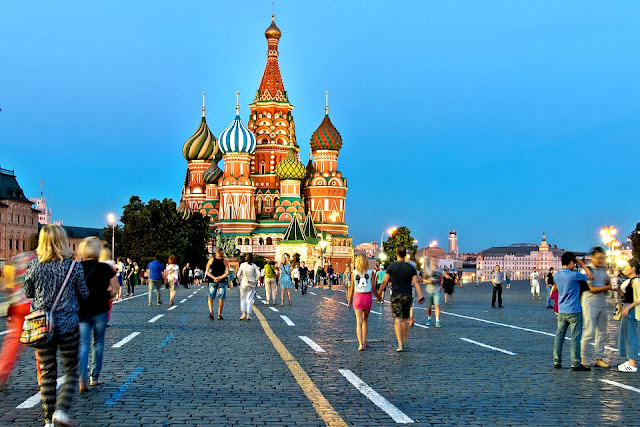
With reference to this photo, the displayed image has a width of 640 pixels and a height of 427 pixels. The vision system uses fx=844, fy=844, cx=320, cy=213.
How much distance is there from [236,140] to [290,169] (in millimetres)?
8399

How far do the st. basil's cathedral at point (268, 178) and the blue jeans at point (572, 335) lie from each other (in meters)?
97.7

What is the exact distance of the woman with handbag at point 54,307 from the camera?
285 inches

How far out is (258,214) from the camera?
392 feet

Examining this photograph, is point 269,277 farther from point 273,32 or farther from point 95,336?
point 273,32

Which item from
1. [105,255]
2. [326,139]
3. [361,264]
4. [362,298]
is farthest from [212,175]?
[105,255]

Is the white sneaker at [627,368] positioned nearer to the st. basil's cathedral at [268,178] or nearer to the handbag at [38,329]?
the handbag at [38,329]

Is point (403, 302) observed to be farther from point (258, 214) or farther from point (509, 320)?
point (258, 214)

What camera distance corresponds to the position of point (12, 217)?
111 metres

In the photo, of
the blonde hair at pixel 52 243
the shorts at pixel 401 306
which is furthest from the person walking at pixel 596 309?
the blonde hair at pixel 52 243

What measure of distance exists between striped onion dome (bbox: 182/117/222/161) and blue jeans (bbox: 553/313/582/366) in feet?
369

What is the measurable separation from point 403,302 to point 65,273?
24.9 feet

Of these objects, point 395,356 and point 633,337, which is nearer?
point 633,337

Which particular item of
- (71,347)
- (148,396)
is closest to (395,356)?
(148,396)

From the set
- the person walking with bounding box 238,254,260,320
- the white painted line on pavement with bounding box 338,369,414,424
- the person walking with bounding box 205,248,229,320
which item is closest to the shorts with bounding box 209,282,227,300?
the person walking with bounding box 205,248,229,320
